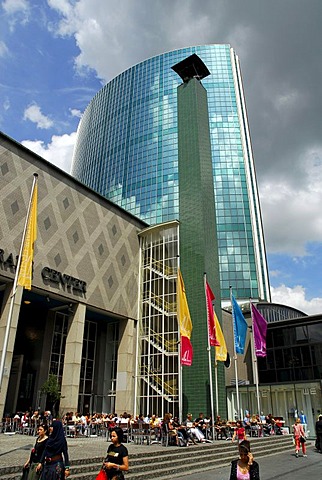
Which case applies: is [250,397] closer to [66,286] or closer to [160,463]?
[66,286]

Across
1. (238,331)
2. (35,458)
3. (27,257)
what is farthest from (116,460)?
Answer: (238,331)

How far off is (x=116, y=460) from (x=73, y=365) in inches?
831

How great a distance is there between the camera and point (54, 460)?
6008 mm

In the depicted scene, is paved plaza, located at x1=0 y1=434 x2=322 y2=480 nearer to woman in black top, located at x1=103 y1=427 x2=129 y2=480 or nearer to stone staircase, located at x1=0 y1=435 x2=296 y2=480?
stone staircase, located at x1=0 y1=435 x2=296 y2=480

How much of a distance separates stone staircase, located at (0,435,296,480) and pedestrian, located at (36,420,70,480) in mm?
2894

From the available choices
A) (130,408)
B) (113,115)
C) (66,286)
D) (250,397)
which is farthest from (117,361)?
(113,115)

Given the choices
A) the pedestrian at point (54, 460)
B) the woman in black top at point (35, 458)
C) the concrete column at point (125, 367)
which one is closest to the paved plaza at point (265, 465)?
the woman in black top at point (35, 458)

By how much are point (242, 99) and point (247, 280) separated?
43.9m

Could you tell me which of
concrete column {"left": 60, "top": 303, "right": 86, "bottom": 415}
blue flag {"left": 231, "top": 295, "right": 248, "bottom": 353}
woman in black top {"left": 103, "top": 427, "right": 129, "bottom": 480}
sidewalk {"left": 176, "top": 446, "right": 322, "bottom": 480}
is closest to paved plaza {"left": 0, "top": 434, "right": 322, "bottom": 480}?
sidewalk {"left": 176, "top": 446, "right": 322, "bottom": 480}

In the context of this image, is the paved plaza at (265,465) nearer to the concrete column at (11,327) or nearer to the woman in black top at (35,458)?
the woman in black top at (35,458)

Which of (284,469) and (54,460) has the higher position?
(54,460)

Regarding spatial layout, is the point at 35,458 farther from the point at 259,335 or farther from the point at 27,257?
the point at 259,335

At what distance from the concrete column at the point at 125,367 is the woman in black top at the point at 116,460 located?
82.4 ft

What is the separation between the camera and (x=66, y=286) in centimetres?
2544
